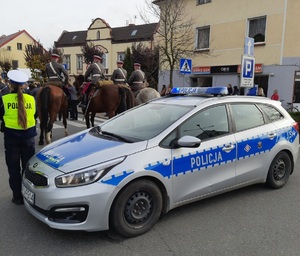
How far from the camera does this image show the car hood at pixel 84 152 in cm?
335

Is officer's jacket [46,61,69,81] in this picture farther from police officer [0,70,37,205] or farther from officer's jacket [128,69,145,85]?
police officer [0,70,37,205]

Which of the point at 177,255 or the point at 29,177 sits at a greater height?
the point at 29,177

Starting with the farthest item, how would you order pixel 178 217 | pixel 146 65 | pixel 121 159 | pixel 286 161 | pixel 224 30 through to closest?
pixel 146 65 < pixel 224 30 < pixel 286 161 < pixel 178 217 < pixel 121 159

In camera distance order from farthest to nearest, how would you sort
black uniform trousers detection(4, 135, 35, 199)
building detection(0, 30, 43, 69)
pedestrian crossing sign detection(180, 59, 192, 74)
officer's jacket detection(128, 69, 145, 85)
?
building detection(0, 30, 43, 69)
pedestrian crossing sign detection(180, 59, 192, 74)
officer's jacket detection(128, 69, 145, 85)
black uniform trousers detection(4, 135, 35, 199)

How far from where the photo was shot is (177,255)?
315 cm

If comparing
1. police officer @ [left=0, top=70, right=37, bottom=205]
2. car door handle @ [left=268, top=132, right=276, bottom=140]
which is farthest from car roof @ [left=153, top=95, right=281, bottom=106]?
police officer @ [left=0, top=70, right=37, bottom=205]

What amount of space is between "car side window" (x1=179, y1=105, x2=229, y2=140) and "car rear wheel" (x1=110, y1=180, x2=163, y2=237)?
849 millimetres

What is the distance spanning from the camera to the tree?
60.4ft

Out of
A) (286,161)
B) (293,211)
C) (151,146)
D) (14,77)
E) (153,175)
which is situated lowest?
(293,211)

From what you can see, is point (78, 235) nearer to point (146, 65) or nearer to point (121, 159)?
point (121, 159)

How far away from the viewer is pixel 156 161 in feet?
11.7

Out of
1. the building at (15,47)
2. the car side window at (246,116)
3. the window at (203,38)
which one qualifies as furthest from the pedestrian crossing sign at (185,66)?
the building at (15,47)

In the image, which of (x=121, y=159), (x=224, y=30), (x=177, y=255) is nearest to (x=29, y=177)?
(x=121, y=159)

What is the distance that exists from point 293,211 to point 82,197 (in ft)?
9.83
